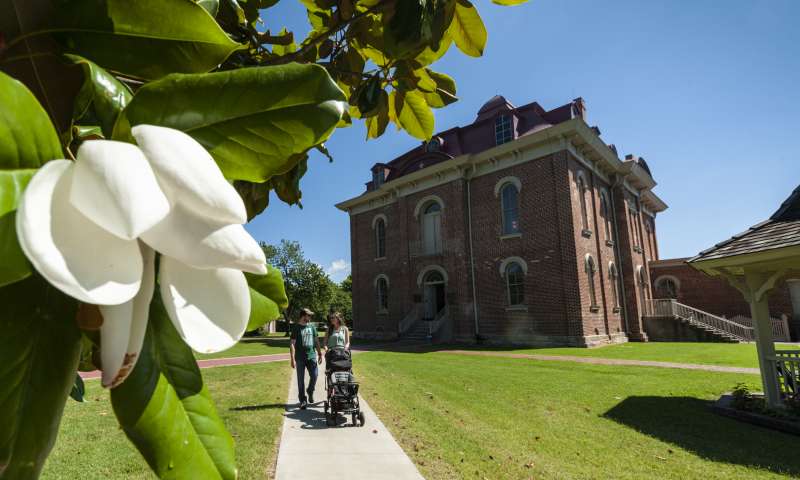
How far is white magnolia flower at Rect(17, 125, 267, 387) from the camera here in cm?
24

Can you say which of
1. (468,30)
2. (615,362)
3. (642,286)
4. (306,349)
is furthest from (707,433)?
(642,286)

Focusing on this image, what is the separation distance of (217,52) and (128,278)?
1.03ft

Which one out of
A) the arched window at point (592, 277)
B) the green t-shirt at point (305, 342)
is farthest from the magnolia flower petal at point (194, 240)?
the arched window at point (592, 277)

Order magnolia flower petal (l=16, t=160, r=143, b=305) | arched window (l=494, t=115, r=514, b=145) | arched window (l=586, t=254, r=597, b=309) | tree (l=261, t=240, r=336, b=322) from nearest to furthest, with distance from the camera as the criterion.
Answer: magnolia flower petal (l=16, t=160, r=143, b=305), arched window (l=586, t=254, r=597, b=309), arched window (l=494, t=115, r=514, b=145), tree (l=261, t=240, r=336, b=322)

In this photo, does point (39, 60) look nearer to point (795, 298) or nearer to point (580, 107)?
point (580, 107)

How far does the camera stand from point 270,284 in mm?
664

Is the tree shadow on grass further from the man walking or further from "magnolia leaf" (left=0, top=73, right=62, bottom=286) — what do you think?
"magnolia leaf" (left=0, top=73, right=62, bottom=286)

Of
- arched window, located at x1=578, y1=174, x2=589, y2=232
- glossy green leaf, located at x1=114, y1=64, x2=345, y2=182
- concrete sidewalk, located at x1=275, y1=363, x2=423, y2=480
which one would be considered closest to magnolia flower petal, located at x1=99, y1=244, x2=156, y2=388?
glossy green leaf, located at x1=114, y1=64, x2=345, y2=182

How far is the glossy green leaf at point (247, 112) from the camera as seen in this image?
0.36m

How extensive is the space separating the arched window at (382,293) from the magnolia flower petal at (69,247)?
2286cm

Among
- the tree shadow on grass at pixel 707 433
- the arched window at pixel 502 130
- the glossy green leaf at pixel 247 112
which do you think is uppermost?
the arched window at pixel 502 130

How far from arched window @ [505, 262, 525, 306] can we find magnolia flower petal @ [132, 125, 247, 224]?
1832 centimetres

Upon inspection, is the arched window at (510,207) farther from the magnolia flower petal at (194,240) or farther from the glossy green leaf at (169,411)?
the magnolia flower petal at (194,240)

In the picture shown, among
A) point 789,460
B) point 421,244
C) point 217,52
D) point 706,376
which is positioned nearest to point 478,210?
point 421,244
